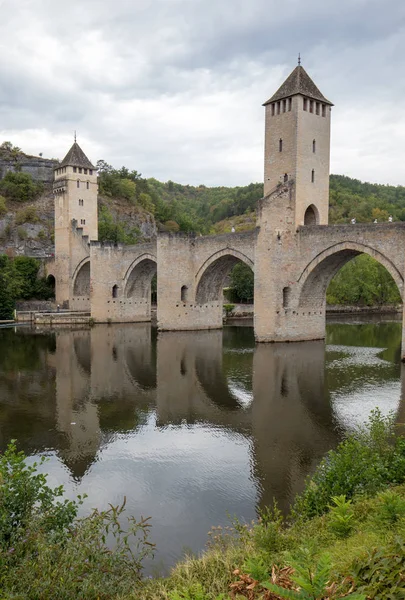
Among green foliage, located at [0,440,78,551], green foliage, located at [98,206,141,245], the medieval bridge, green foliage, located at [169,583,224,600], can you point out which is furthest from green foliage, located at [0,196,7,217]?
green foliage, located at [169,583,224,600]

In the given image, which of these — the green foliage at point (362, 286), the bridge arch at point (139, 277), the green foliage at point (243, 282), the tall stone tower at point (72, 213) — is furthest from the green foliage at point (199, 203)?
the bridge arch at point (139, 277)

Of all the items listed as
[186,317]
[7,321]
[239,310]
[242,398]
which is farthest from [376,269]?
[242,398]

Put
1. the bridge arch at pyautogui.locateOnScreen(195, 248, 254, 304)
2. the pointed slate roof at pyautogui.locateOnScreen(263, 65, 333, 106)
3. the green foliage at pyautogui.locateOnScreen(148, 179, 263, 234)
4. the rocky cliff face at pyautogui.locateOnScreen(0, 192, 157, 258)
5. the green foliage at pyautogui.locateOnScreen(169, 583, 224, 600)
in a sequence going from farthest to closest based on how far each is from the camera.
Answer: the green foliage at pyautogui.locateOnScreen(148, 179, 263, 234) < the rocky cliff face at pyautogui.locateOnScreen(0, 192, 157, 258) < the bridge arch at pyautogui.locateOnScreen(195, 248, 254, 304) < the pointed slate roof at pyautogui.locateOnScreen(263, 65, 333, 106) < the green foliage at pyautogui.locateOnScreen(169, 583, 224, 600)

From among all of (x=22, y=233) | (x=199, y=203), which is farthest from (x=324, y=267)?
(x=199, y=203)

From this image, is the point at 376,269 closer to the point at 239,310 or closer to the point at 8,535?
the point at 239,310

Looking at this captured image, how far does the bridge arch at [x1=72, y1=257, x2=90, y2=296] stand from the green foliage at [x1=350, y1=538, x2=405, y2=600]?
4095cm

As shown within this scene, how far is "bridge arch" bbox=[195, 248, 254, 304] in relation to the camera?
2998cm

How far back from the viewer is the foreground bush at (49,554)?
14.3 ft

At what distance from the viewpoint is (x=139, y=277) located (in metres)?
38.5

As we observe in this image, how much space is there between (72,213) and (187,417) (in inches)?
1325

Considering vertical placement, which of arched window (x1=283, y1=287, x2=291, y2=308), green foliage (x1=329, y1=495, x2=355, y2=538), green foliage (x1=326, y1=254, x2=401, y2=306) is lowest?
green foliage (x1=329, y1=495, x2=355, y2=538)

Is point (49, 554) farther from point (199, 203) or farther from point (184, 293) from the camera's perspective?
point (199, 203)

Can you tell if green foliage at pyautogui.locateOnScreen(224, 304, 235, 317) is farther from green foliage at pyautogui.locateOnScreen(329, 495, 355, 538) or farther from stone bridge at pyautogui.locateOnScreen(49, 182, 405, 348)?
green foliage at pyautogui.locateOnScreen(329, 495, 355, 538)

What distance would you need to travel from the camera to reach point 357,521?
5.21 metres
